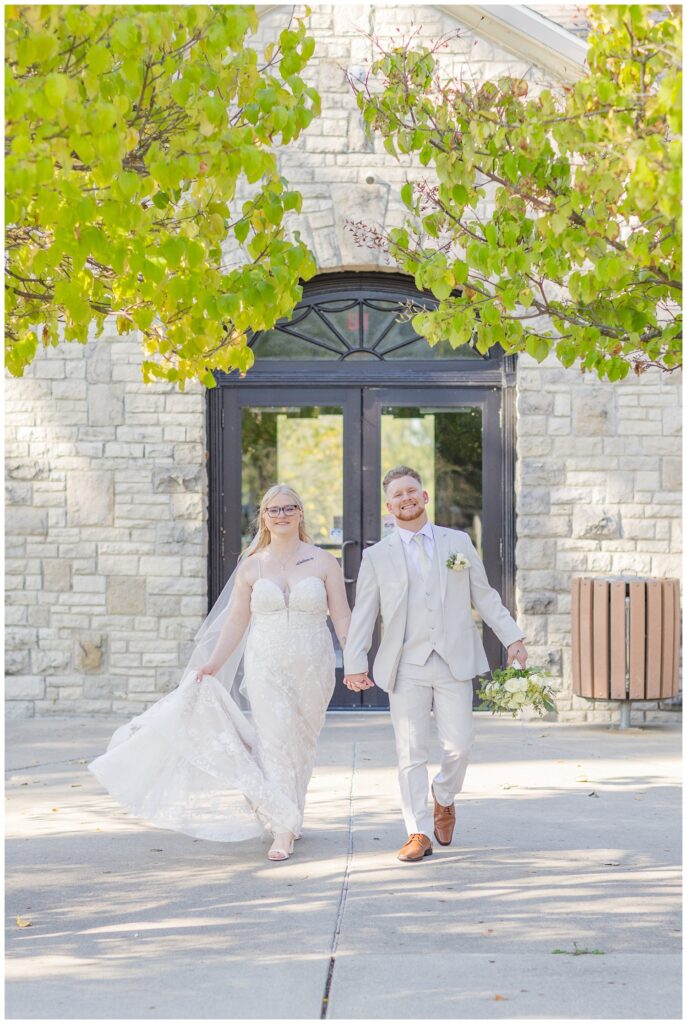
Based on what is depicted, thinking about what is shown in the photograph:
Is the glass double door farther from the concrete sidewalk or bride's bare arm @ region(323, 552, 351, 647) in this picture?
bride's bare arm @ region(323, 552, 351, 647)

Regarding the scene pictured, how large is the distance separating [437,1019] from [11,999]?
4.24 feet

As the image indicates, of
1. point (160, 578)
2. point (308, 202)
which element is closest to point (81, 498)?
point (160, 578)

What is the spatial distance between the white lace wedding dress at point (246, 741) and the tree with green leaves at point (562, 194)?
1.70m

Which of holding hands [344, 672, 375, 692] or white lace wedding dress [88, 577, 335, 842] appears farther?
white lace wedding dress [88, 577, 335, 842]

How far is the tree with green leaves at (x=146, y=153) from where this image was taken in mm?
3850

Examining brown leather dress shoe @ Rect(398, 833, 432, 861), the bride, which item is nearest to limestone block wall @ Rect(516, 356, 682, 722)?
the bride

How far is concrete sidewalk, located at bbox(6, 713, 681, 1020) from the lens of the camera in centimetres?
Answer: 398

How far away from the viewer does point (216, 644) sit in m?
6.40

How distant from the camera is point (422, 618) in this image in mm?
5871

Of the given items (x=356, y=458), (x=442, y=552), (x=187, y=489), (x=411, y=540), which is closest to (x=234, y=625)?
(x=411, y=540)

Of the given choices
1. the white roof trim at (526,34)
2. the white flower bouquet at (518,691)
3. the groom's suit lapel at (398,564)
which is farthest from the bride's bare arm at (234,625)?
the white roof trim at (526,34)

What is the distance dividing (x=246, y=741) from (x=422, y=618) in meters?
1.06

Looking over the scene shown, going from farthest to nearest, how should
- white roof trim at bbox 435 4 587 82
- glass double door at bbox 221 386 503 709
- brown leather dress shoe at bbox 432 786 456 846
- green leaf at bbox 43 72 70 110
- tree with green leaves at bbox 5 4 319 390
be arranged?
glass double door at bbox 221 386 503 709 → white roof trim at bbox 435 4 587 82 → brown leather dress shoe at bbox 432 786 456 846 → tree with green leaves at bbox 5 4 319 390 → green leaf at bbox 43 72 70 110

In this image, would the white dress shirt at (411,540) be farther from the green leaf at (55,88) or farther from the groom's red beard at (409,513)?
the green leaf at (55,88)
